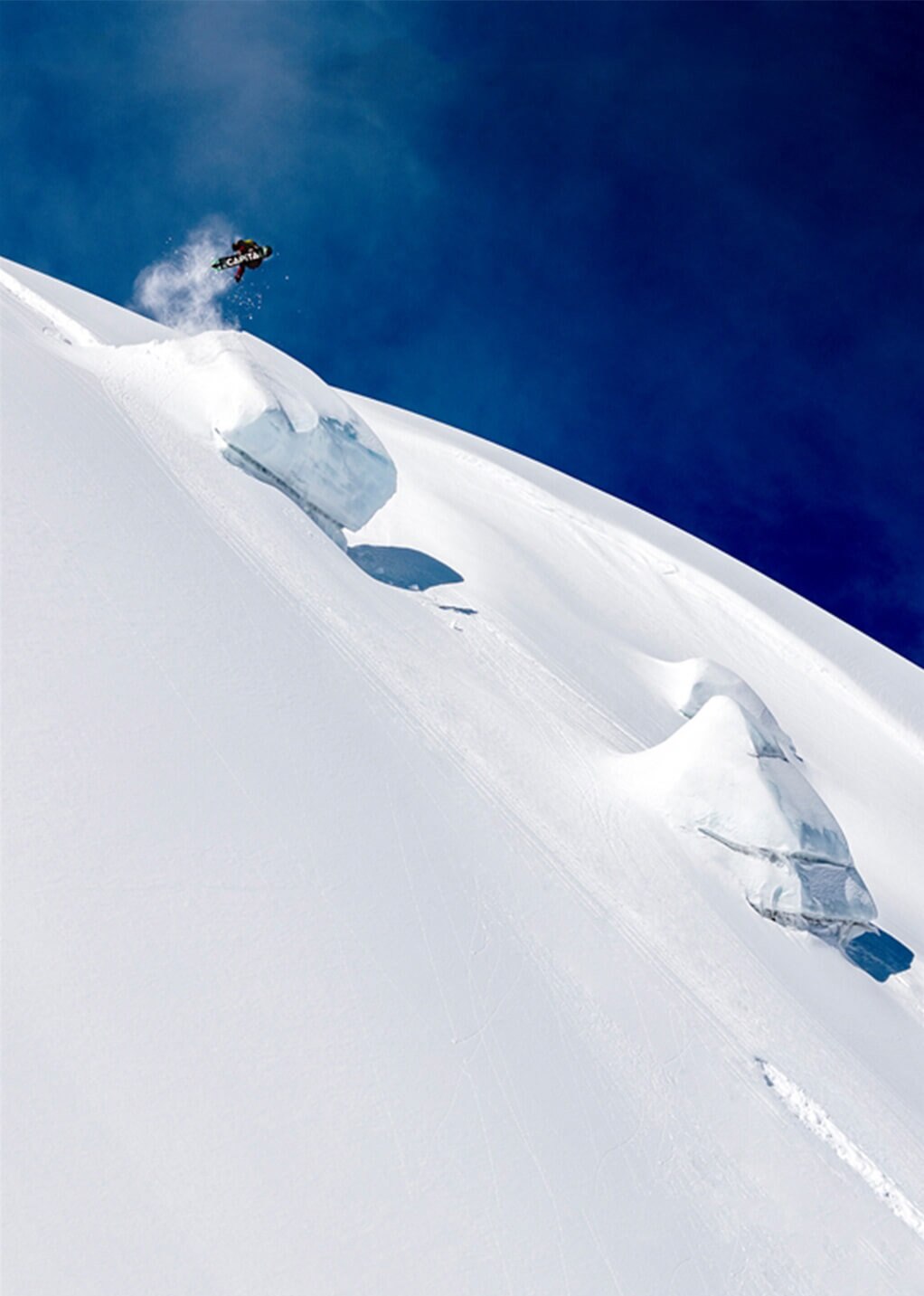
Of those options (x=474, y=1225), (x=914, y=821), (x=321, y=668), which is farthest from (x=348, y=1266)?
(x=914, y=821)

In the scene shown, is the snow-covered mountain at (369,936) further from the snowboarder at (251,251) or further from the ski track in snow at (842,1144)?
the snowboarder at (251,251)

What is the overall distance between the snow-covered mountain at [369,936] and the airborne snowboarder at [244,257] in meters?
6.79

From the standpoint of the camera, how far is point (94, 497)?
9180 mm

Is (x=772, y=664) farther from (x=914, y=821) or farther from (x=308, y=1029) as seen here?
(x=308, y=1029)

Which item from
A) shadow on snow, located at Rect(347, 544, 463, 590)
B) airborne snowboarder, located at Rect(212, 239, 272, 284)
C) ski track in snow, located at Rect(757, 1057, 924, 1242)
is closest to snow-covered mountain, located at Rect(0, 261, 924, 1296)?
ski track in snow, located at Rect(757, 1057, 924, 1242)

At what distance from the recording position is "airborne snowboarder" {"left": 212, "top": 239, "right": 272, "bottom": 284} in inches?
752

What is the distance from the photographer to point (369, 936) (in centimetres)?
577

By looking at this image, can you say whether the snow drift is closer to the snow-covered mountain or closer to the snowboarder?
the snow-covered mountain

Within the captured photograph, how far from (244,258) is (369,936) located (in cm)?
1725

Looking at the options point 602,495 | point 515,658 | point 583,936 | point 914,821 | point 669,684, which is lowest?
point 583,936

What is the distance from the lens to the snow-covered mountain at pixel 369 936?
13.8ft

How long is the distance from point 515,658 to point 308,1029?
25.7ft

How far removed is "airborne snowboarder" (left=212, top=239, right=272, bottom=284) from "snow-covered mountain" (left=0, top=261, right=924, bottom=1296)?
22.3 feet

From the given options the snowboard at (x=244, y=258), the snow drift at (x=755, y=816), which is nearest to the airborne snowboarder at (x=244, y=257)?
the snowboard at (x=244, y=258)
